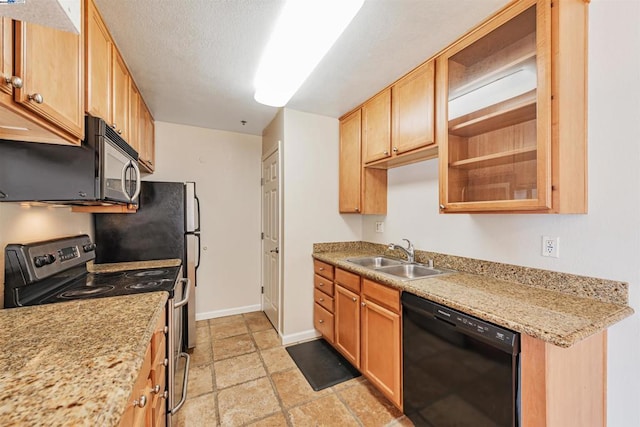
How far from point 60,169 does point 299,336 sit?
91.7 inches

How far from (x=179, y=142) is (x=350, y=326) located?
2.81 metres

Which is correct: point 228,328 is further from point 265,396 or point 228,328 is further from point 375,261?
point 375,261

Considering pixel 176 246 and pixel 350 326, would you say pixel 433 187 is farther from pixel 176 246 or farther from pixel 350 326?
pixel 176 246

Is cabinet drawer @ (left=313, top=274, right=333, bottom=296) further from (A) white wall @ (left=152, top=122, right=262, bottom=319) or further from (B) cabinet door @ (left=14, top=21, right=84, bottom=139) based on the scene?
(B) cabinet door @ (left=14, top=21, right=84, bottom=139)

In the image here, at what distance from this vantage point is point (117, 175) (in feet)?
4.78

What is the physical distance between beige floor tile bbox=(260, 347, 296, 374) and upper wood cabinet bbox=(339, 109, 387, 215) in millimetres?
1520

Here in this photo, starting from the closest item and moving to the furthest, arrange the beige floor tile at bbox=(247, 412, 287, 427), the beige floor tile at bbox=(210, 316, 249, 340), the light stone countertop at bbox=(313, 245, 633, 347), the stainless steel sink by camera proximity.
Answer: the light stone countertop at bbox=(313, 245, 633, 347) → the beige floor tile at bbox=(247, 412, 287, 427) → the stainless steel sink → the beige floor tile at bbox=(210, 316, 249, 340)

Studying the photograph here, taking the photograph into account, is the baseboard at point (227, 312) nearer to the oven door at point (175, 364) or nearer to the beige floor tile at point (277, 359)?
the oven door at point (175, 364)

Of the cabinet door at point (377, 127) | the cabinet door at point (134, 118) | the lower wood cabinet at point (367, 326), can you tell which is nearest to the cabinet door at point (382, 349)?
the lower wood cabinet at point (367, 326)

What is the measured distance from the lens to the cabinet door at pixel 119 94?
1588mm

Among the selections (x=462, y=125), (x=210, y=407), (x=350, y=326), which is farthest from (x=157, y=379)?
(x=462, y=125)

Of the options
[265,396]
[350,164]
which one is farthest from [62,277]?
[350,164]

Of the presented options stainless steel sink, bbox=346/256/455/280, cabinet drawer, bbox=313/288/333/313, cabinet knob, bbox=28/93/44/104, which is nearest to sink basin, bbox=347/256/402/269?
stainless steel sink, bbox=346/256/455/280

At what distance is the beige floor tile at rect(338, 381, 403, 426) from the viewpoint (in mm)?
1691
